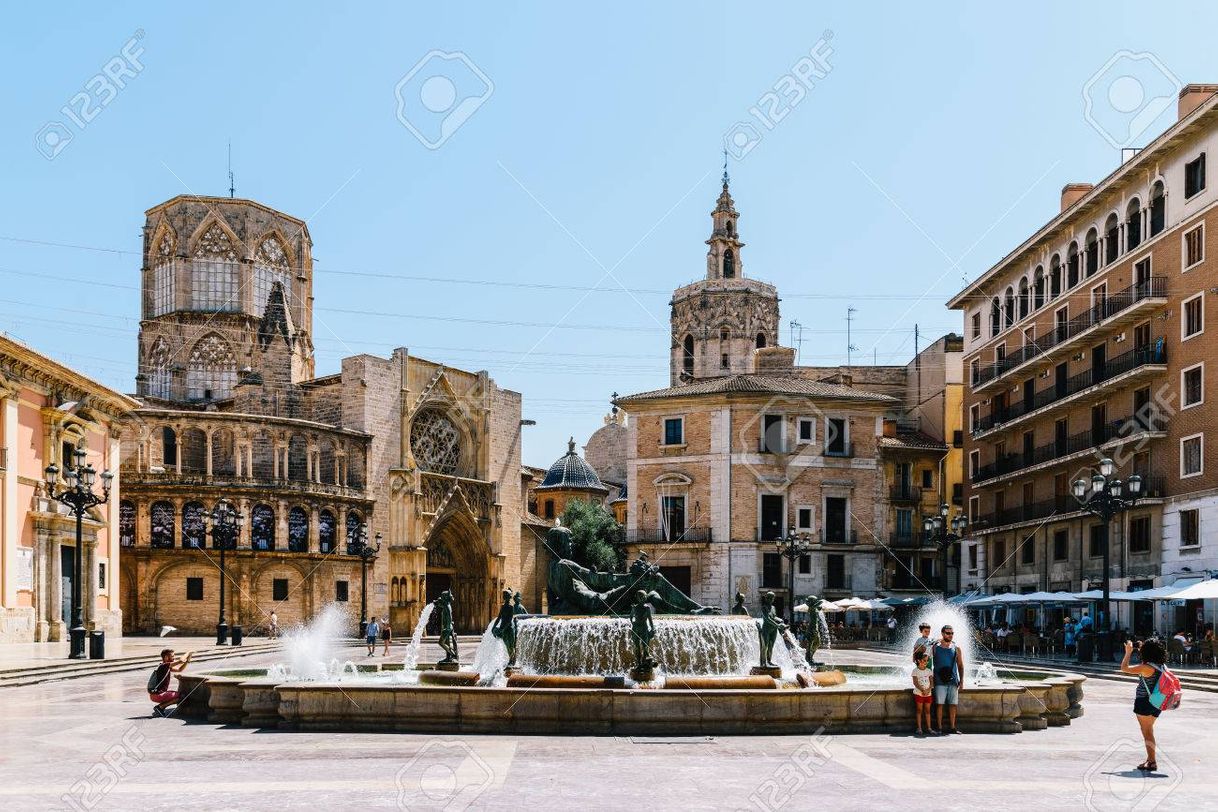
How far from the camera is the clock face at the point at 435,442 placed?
5966 cm

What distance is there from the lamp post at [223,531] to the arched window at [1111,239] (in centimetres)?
2933

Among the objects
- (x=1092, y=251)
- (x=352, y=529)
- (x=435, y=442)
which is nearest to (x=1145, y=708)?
(x=1092, y=251)

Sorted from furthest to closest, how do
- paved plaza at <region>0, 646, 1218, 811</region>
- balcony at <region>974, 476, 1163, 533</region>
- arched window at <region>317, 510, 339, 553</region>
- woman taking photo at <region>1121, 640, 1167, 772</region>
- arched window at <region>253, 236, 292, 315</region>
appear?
arched window at <region>253, 236, 292, 315</region> < arched window at <region>317, 510, 339, 553</region> < balcony at <region>974, 476, 1163, 533</region> < woman taking photo at <region>1121, 640, 1167, 772</region> < paved plaza at <region>0, 646, 1218, 811</region>

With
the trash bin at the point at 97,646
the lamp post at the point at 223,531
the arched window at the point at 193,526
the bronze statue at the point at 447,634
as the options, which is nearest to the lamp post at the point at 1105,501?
the bronze statue at the point at 447,634

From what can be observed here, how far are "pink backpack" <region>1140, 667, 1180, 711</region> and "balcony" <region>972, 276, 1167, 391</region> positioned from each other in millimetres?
26370

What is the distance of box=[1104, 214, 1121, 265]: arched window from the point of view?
39.3 metres

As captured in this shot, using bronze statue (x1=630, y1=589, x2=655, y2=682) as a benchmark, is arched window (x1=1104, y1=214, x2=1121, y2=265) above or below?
above

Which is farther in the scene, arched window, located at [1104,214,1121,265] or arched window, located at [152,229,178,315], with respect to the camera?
arched window, located at [152,229,178,315]

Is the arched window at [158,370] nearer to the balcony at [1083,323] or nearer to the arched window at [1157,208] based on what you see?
the balcony at [1083,323]

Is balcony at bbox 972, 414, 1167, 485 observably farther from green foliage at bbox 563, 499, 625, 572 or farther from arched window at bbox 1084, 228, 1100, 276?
green foliage at bbox 563, 499, 625, 572

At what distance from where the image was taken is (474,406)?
63.6 m

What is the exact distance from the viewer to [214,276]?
64.9m

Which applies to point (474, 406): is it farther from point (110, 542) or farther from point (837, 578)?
point (110, 542)

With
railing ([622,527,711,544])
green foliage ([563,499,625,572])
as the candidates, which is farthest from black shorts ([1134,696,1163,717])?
green foliage ([563,499,625,572])
